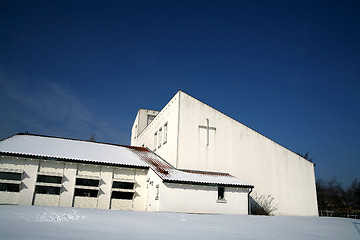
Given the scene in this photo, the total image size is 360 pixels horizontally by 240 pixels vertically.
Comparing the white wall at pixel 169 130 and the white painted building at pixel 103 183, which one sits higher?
the white wall at pixel 169 130

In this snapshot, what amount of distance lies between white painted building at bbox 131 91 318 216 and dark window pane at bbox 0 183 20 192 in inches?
427

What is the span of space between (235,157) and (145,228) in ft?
54.4

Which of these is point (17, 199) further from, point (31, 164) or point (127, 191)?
point (127, 191)

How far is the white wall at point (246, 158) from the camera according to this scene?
76.2ft

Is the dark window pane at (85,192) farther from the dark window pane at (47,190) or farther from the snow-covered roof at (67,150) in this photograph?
the snow-covered roof at (67,150)

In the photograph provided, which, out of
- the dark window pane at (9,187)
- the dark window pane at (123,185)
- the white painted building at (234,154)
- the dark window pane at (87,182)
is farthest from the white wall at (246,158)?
the dark window pane at (9,187)

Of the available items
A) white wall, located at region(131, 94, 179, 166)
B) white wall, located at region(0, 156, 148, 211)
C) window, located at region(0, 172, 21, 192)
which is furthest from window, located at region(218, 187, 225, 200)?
window, located at region(0, 172, 21, 192)

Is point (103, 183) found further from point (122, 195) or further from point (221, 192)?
point (221, 192)

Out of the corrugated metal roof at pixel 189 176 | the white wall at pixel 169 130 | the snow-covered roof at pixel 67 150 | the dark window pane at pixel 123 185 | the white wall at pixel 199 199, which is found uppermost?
the white wall at pixel 169 130

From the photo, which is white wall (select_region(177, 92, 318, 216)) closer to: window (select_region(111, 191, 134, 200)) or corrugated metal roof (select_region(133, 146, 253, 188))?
corrugated metal roof (select_region(133, 146, 253, 188))

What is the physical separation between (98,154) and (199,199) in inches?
334

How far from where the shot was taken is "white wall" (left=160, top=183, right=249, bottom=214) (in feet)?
61.0

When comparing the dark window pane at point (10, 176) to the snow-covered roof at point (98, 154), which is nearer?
the dark window pane at point (10, 176)

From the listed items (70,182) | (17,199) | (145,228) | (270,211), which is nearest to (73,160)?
(70,182)
